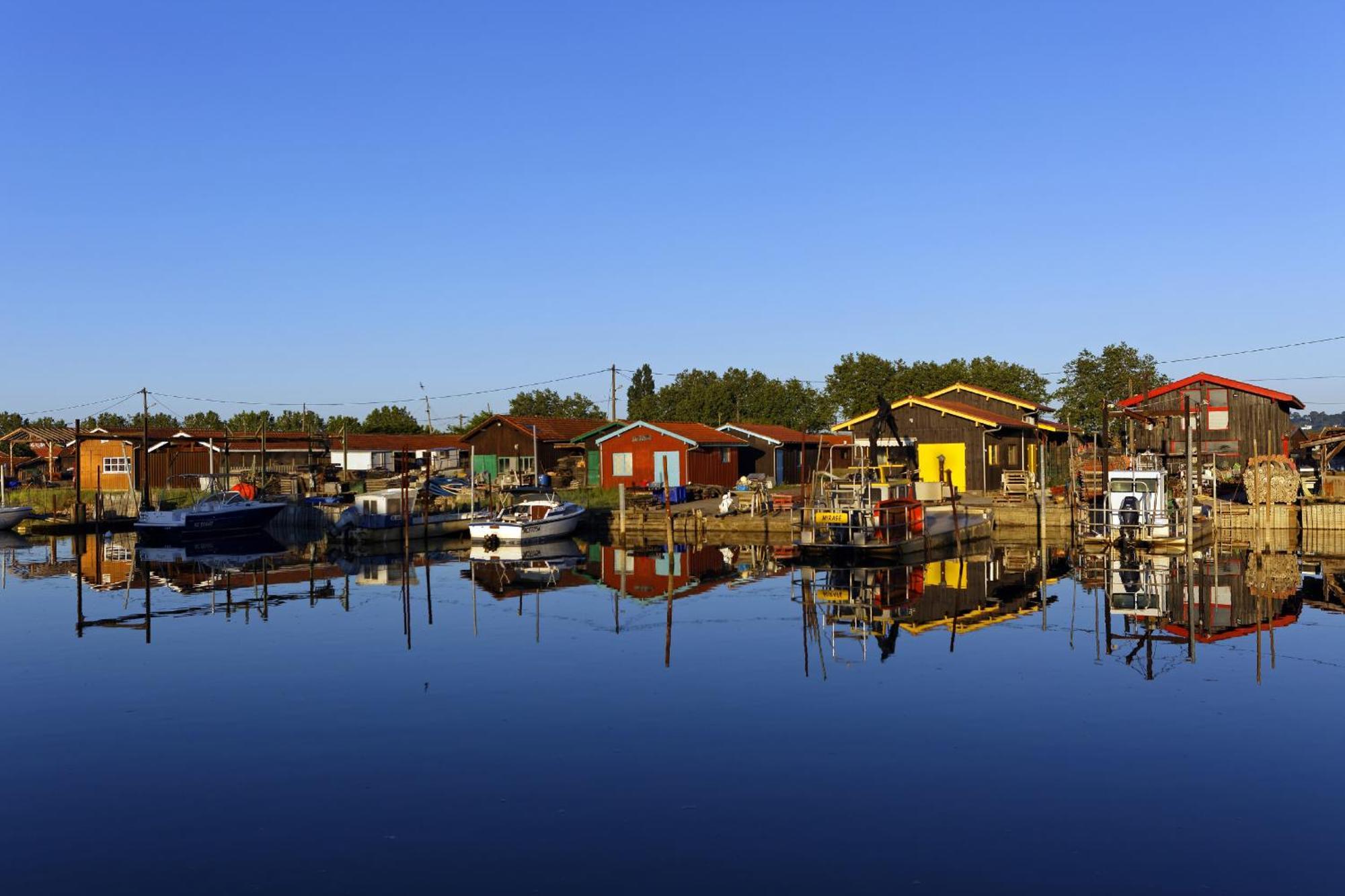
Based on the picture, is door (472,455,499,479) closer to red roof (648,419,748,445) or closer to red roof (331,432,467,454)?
red roof (331,432,467,454)

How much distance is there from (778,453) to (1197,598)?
45.7m

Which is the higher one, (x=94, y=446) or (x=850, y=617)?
(x=94, y=446)

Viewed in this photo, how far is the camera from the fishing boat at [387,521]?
53.8 meters

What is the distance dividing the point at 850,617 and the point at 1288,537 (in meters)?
28.5

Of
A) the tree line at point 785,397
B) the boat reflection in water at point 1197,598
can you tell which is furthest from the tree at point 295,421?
the boat reflection in water at point 1197,598

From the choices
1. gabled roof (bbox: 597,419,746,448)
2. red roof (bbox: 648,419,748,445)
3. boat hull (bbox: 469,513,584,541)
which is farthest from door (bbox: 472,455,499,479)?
boat hull (bbox: 469,513,584,541)

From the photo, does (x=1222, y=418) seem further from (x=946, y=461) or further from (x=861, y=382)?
(x=861, y=382)

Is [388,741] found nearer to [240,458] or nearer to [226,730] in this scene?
[226,730]

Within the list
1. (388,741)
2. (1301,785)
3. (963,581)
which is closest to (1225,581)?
(963,581)

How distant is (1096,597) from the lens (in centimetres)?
3488

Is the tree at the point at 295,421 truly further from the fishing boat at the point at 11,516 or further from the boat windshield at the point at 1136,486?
the boat windshield at the point at 1136,486

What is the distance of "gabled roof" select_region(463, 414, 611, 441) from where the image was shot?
259ft

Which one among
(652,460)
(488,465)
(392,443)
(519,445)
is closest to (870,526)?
(652,460)

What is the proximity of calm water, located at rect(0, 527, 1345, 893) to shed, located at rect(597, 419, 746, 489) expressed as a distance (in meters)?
33.3
